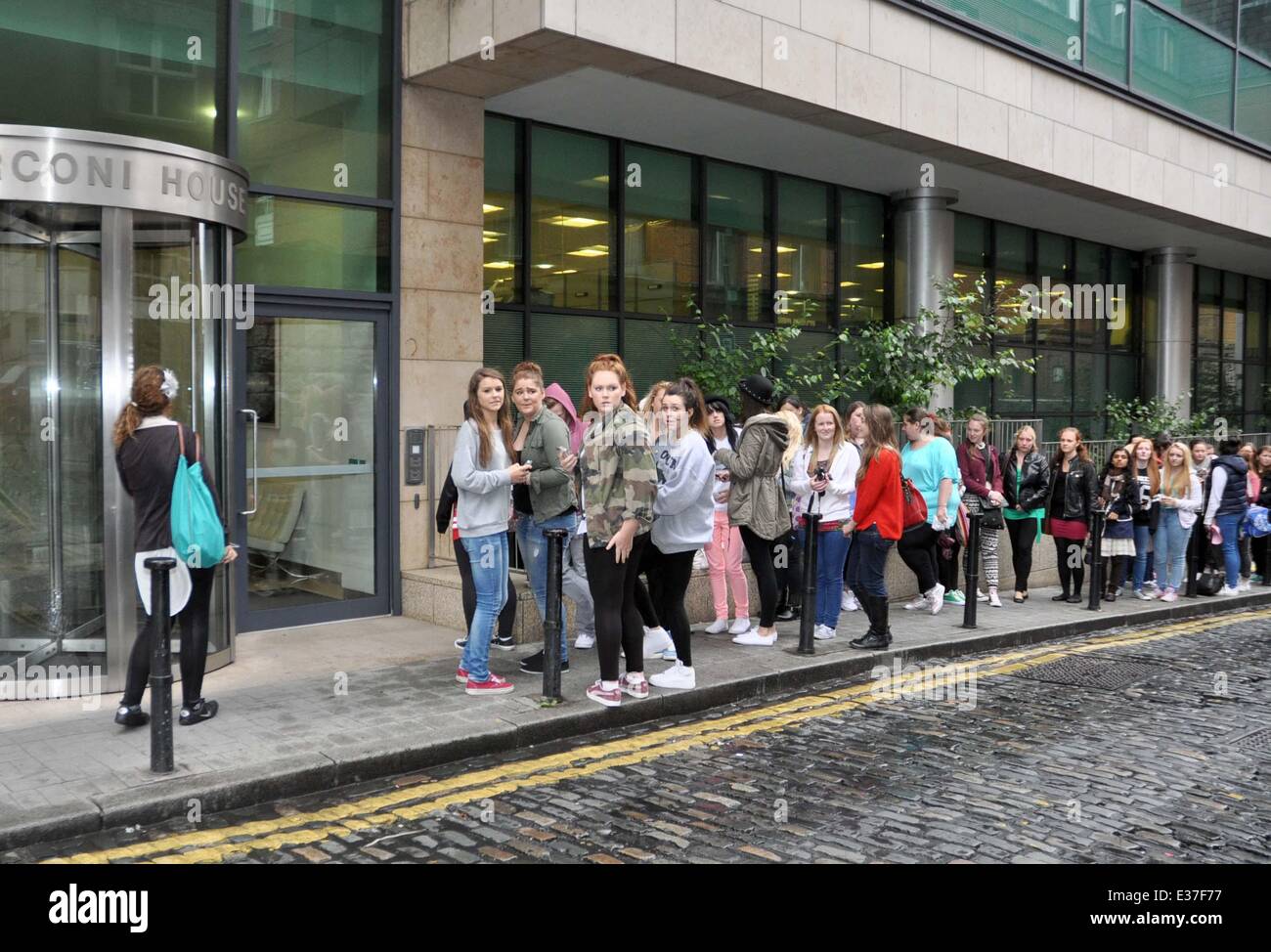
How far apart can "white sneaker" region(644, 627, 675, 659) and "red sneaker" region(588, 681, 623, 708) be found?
1.27 meters

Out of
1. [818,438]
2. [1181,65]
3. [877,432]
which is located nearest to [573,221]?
[818,438]

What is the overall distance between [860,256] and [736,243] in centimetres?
253

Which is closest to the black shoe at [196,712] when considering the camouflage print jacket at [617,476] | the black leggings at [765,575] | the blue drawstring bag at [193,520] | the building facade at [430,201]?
the blue drawstring bag at [193,520]

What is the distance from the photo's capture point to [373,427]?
33.1 feet

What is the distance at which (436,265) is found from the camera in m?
10.4

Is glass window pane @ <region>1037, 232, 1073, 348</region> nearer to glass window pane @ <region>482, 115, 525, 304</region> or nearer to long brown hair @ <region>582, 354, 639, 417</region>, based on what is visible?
glass window pane @ <region>482, 115, 525, 304</region>

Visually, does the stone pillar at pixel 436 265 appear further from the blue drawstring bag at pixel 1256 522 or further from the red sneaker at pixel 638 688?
the blue drawstring bag at pixel 1256 522

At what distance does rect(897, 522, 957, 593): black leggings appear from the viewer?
10539 mm

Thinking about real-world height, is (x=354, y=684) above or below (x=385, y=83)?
below

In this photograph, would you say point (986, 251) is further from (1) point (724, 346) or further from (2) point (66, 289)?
(2) point (66, 289)

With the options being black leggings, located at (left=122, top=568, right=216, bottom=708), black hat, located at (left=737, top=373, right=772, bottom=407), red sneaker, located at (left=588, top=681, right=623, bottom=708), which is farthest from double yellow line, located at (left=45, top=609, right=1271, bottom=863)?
black hat, located at (left=737, top=373, right=772, bottom=407)

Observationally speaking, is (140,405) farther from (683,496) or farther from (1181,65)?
(1181,65)
